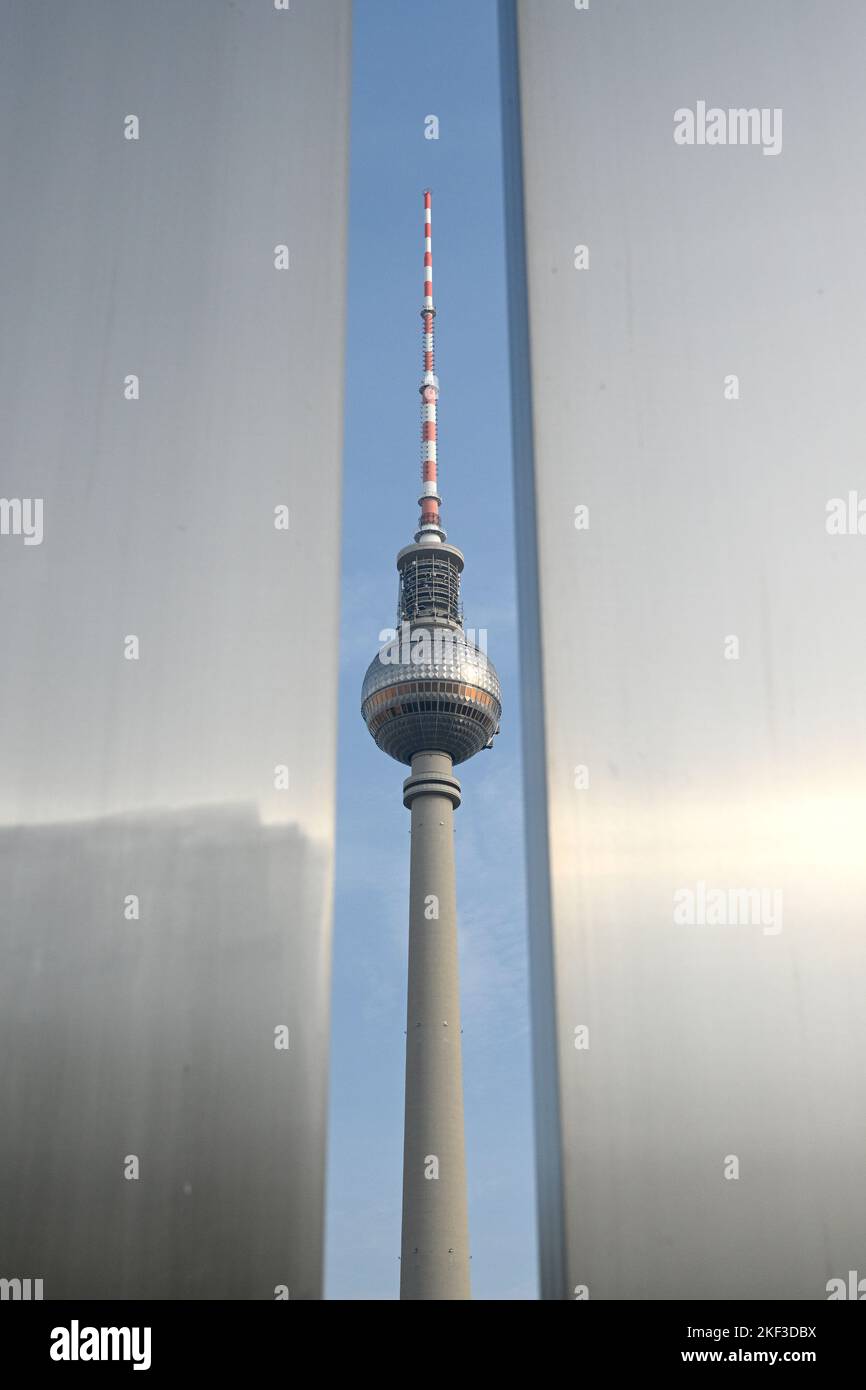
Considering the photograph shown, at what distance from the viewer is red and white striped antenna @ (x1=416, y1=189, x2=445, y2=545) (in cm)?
4384

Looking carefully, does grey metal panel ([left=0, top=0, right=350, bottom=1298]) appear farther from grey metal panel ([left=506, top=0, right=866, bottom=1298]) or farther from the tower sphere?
the tower sphere

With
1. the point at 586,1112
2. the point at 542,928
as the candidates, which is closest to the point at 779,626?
the point at 542,928

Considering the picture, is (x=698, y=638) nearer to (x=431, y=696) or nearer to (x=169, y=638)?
(x=169, y=638)

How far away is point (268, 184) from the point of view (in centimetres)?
473

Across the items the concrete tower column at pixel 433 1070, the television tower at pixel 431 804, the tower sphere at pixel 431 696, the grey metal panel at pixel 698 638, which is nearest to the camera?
the grey metal panel at pixel 698 638

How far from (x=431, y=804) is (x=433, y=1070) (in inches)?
349

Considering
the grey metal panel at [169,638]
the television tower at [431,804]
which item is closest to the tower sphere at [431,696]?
the television tower at [431,804]

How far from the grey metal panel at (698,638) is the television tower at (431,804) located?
31.7m

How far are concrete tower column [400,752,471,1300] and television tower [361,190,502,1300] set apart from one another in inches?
1.3

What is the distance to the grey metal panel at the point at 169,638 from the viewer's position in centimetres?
354

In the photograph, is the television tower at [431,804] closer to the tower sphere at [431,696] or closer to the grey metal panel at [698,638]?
the tower sphere at [431,696]

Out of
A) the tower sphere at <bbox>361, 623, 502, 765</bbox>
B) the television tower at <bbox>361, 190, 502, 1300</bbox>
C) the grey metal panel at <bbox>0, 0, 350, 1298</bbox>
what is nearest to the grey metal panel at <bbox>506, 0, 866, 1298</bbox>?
the grey metal panel at <bbox>0, 0, 350, 1298</bbox>

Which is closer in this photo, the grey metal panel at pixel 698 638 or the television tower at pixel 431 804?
the grey metal panel at pixel 698 638
